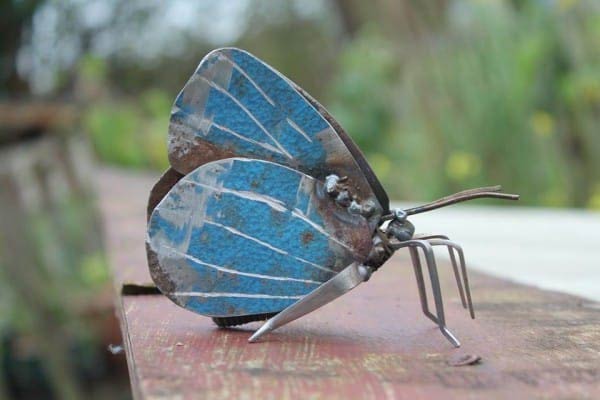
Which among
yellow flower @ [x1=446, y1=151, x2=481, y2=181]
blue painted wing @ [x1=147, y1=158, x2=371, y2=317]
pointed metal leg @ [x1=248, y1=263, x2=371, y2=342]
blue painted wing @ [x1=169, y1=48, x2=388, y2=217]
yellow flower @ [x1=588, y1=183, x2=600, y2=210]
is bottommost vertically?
yellow flower @ [x1=588, y1=183, x2=600, y2=210]

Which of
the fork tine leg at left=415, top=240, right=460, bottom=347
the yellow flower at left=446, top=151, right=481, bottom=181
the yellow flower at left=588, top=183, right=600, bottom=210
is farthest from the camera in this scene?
the yellow flower at left=446, top=151, right=481, bottom=181

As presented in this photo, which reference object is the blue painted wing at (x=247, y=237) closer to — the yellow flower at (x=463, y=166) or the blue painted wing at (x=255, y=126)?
the blue painted wing at (x=255, y=126)

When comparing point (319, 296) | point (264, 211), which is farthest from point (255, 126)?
point (319, 296)

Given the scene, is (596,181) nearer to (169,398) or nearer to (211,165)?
(211,165)

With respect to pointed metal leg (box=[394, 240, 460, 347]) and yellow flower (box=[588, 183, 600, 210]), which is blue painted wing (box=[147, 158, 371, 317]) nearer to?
pointed metal leg (box=[394, 240, 460, 347])

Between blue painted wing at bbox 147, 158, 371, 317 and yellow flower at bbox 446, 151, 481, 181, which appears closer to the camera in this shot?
blue painted wing at bbox 147, 158, 371, 317

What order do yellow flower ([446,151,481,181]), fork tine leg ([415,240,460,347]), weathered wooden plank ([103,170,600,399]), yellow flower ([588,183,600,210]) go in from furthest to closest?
1. yellow flower ([446,151,481,181])
2. yellow flower ([588,183,600,210])
3. fork tine leg ([415,240,460,347])
4. weathered wooden plank ([103,170,600,399])

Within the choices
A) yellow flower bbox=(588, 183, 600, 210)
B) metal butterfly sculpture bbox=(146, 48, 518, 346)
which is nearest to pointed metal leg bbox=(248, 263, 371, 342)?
metal butterfly sculpture bbox=(146, 48, 518, 346)

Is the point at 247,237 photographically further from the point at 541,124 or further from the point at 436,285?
the point at 541,124
